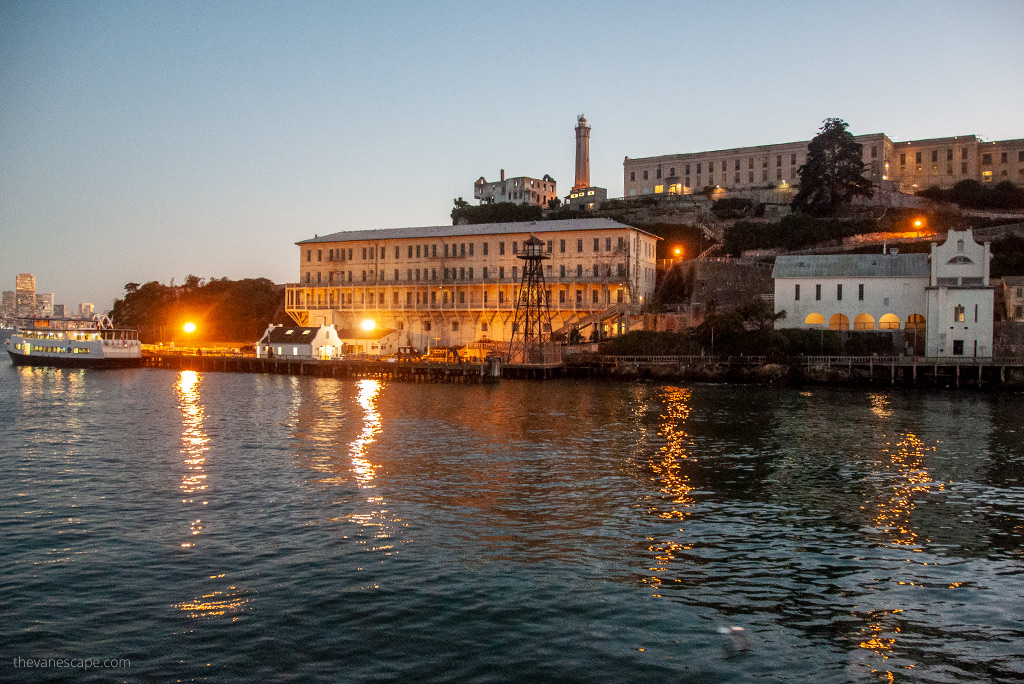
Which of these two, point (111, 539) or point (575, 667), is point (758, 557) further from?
point (111, 539)

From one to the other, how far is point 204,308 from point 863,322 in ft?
242

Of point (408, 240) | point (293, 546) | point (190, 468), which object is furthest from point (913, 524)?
point (408, 240)

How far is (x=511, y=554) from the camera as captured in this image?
1666 centimetres

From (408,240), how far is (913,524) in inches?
2595

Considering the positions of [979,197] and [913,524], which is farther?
[979,197]

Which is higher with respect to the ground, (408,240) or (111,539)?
(408,240)

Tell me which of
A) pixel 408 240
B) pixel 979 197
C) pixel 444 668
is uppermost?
pixel 979 197

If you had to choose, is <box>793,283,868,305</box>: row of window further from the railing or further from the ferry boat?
the ferry boat

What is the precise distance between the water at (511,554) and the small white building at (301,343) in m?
41.7

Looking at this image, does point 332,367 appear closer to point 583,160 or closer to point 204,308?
point 204,308

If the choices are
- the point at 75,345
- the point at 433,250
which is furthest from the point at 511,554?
the point at 75,345

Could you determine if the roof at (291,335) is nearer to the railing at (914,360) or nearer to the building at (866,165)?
the railing at (914,360)

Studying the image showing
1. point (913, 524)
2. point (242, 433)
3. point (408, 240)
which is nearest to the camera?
point (913, 524)

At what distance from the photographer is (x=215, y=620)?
1305cm
